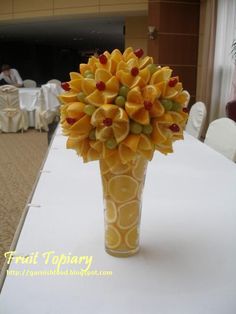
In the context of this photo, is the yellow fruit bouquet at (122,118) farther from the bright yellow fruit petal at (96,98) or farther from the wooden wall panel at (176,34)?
the wooden wall panel at (176,34)

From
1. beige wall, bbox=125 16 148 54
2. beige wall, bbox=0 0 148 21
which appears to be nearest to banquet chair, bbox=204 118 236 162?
beige wall, bbox=0 0 148 21

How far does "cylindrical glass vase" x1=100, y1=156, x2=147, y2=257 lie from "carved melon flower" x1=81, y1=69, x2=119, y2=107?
0.14m

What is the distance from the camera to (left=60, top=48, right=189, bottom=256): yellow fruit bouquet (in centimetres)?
77

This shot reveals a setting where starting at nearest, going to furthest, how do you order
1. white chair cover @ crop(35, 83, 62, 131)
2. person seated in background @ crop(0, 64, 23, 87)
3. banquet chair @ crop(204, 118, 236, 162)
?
banquet chair @ crop(204, 118, 236, 162) < white chair cover @ crop(35, 83, 62, 131) < person seated in background @ crop(0, 64, 23, 87)

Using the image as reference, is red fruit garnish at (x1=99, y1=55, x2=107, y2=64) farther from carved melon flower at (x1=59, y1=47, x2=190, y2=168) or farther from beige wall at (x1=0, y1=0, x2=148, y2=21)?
beige wall at (x1=0, y1=0, x2=148, y2=21)

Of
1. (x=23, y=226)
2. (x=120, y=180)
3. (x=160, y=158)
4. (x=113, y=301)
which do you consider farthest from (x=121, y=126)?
(x=160, y=158)

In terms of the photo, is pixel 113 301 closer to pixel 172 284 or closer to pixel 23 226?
pixel 172 284

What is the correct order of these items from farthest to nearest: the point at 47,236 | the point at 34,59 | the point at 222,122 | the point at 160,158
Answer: the point at 34,59, the point at 222,122, the point at 160,158, the point at 47,236

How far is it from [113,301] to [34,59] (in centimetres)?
1788

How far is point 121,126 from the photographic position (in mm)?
771

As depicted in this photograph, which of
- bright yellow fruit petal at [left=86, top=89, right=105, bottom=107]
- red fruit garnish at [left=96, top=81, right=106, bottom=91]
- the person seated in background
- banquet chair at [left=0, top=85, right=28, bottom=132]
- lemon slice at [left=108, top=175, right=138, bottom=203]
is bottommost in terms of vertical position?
banquet chair at [left=0, top=85, right=28, bottom=132]

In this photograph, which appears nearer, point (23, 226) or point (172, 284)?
point (172, 284)

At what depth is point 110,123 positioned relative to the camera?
0.75 meters

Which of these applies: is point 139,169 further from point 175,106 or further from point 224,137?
point 224,137
